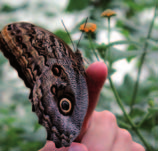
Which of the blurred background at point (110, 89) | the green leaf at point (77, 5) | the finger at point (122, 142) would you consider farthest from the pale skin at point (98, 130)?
the green leaf at point (77, 5)

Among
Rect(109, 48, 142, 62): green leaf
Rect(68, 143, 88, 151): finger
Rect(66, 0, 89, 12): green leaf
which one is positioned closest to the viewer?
Rect(68, 143, 88, 151): finger

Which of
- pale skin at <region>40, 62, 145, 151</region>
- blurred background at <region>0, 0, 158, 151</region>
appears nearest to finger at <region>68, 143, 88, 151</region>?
pale skin at <region>40, 62, 145, 151</region>

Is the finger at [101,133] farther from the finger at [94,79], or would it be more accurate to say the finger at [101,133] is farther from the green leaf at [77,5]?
the green leaf at [77,5]

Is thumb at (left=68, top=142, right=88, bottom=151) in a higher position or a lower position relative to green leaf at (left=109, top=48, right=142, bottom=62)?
lower

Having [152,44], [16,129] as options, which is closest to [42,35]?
[152,44]

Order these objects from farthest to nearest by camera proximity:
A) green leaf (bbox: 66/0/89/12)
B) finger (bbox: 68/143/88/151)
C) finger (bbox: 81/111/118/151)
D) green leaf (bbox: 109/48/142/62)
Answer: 1. green leaf (bbox: 66/0/89/12)
2. green leaf (bbox: 109/48/142/62)
3. finger (bbox: 81/111/118/151)
4. finger (bbox: 68/143/88/151)

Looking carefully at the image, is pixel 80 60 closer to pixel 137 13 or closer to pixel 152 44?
pixel 152 44

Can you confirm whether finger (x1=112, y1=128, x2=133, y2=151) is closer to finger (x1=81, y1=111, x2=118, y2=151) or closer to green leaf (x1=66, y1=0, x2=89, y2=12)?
finger (x1=81, y1=111, x2=118, y2=151)

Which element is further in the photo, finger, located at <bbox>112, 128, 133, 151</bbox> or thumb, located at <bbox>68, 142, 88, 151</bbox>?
finger, located at <bbox>112, 128, 133, 151</bbox>
